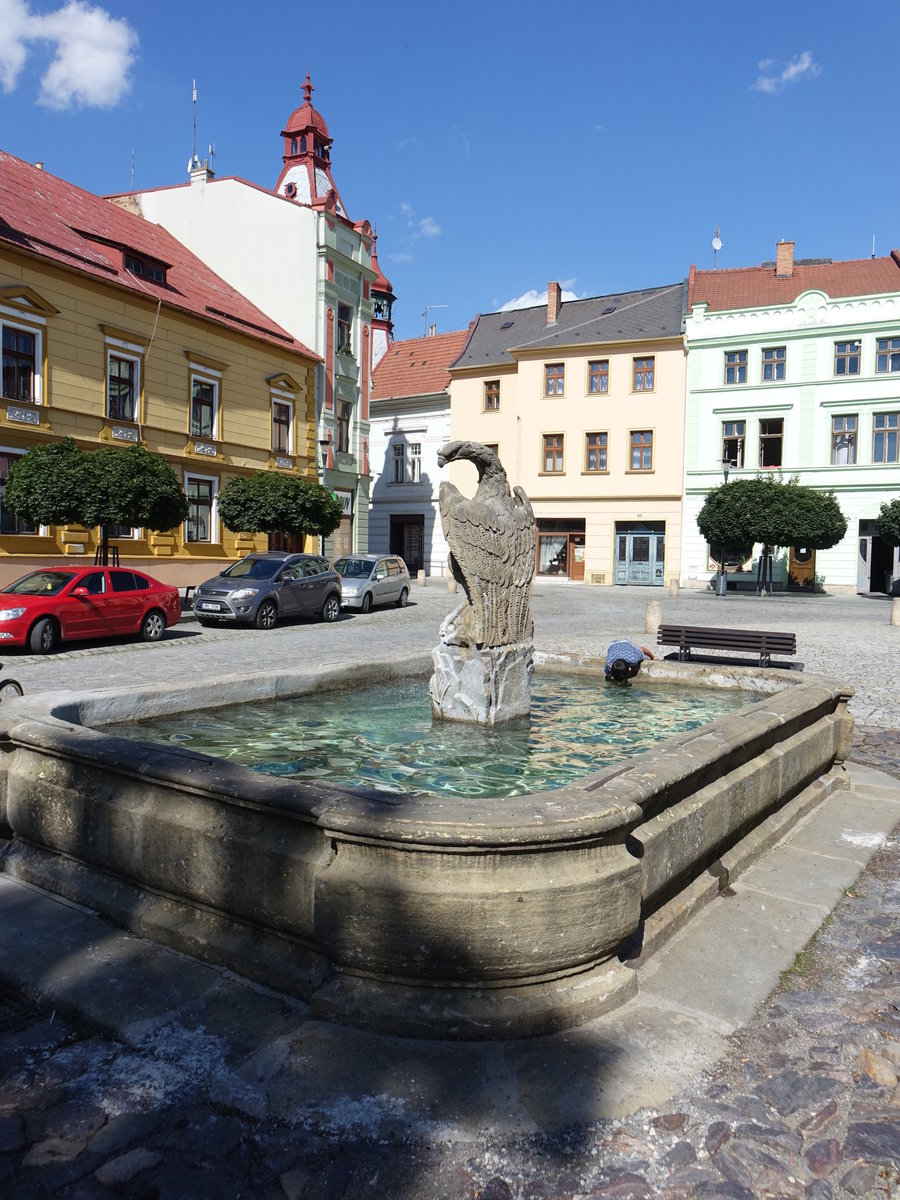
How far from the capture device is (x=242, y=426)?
28688mm

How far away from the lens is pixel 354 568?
24.0 m

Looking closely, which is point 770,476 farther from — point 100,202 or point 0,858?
point 0,858

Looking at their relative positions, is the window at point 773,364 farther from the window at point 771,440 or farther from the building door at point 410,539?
the building door at point 410,539

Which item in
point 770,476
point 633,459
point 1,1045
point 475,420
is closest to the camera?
point 1,1045

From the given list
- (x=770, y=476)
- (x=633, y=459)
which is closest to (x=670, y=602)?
(x=770, y=476)

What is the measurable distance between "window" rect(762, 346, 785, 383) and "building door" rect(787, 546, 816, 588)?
25.1 feet

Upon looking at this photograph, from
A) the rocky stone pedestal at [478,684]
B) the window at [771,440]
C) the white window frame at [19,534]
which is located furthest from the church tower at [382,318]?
the rocky stone pedestal at [478,684]

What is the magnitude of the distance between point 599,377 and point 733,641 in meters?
31.1

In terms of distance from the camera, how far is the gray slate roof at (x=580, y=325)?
4006 centimetres

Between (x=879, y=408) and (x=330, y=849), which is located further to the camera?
(x=879, y=408)

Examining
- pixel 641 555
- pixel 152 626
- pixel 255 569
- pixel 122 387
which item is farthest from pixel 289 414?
pixel 641 555

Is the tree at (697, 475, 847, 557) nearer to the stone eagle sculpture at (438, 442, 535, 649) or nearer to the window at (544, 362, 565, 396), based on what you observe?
the window at (544, 362, 565, 396)

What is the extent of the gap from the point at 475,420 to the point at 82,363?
22.9 meters

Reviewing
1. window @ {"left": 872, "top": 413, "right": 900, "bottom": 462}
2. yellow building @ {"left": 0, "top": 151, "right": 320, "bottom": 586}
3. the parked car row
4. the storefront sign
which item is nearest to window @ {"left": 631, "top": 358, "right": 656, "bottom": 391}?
window @ {"left": 872, "top": 413, "right": 900, "bottom": 462}
